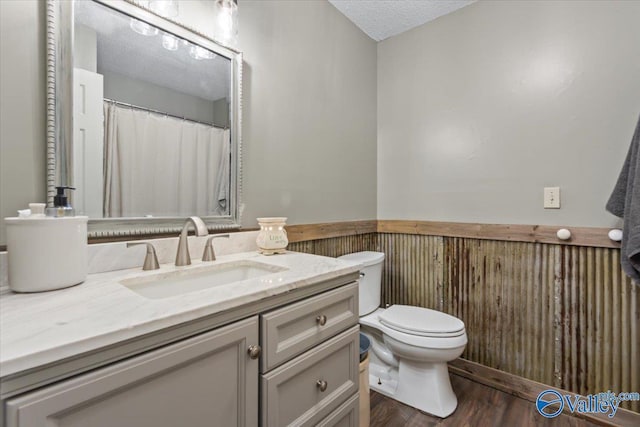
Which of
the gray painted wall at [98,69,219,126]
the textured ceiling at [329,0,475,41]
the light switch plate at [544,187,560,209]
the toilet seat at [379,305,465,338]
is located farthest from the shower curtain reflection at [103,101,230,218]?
the light switch plate at [544,187,560,209]

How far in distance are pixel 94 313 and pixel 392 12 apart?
2.25 m

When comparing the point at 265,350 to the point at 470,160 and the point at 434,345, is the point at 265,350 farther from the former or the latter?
the point at 470,160

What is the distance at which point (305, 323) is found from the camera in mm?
913

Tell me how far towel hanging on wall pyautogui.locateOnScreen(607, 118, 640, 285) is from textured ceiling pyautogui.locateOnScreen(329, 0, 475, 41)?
4.23 feet

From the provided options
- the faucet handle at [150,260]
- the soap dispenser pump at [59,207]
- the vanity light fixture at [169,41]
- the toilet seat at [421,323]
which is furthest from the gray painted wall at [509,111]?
the soap dispenser pump at [59,207]

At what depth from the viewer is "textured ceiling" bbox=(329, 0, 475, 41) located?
6.20 feet

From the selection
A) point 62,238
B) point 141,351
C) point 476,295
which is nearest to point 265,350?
point 141,351

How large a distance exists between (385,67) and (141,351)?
7.77 ft

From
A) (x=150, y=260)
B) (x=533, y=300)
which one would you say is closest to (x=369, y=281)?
(x=533, y=300)

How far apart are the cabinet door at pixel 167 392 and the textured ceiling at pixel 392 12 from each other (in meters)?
2.02

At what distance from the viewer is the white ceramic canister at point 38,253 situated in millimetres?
732

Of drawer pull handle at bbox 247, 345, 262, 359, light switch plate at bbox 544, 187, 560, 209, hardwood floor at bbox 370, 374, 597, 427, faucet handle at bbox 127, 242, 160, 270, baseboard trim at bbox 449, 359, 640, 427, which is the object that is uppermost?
light switch plate at bbox 544, 187, 560, 209

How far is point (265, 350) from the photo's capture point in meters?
0.79

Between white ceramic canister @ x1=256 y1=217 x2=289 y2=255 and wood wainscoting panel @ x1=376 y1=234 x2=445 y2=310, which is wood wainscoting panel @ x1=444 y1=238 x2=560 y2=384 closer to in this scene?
wood wainscoting panel @ x1=376 y1=234 x2=445 y2=310
